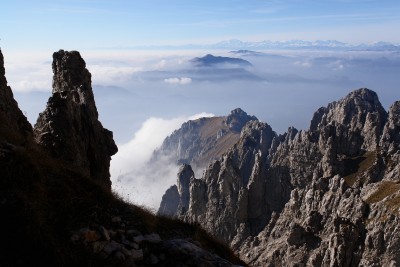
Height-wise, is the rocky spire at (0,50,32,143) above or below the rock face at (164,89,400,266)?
above

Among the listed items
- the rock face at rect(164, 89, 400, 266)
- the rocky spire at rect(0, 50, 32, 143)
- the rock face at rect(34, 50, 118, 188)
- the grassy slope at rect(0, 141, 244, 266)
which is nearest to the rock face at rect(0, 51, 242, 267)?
the grassy slope at rect(0, 141, 244, 266)

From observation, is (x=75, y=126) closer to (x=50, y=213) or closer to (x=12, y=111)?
(x=12, y=111)

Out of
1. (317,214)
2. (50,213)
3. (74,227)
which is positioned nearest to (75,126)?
(50,213)

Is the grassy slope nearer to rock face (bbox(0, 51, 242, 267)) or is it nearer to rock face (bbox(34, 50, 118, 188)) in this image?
rock face (bbox(0, 51, 242, 267))

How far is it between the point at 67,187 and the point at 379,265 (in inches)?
3289

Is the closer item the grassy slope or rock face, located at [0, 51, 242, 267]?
the grassy slope

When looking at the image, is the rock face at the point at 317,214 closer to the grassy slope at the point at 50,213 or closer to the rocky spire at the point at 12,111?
the grassy slope at the point at 50,213

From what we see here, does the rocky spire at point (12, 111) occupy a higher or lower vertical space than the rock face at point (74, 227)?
higher

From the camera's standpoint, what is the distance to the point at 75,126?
36906mm

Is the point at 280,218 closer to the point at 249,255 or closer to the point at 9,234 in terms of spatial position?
the point at 249,255

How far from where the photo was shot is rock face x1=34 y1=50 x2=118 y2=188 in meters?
33.7

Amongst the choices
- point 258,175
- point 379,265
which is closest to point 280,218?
point 258,175

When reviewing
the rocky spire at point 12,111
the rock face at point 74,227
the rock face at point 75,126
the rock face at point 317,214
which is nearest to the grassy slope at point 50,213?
the rock face at point 74,227

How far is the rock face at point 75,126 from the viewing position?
33.7 m
